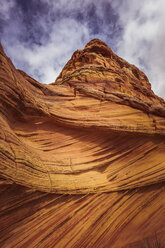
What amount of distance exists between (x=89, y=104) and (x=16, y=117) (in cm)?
341

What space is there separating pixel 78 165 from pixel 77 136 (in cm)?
126

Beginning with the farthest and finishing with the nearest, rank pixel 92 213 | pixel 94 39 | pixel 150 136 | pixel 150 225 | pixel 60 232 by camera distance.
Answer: pixel 94 39 → pixel 150 136 → pixel 150 225 → pixel 92 213 → pixel 60 232

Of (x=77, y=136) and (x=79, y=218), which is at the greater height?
(x=77, y=136)

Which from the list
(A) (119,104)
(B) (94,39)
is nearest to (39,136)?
(A) (119,104)

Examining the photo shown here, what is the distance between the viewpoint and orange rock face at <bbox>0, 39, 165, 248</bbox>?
128 inches

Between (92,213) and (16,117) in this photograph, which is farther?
(16,117)

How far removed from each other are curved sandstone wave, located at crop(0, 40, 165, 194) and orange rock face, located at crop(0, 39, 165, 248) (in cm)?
3

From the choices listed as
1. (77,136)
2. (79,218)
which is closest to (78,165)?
(77,136)

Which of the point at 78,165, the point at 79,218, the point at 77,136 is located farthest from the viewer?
the point at 77,136

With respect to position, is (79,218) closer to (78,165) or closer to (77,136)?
(78,165)

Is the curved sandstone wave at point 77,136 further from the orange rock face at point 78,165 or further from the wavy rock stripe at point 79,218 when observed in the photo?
the wavy rock stripe at point 79,218

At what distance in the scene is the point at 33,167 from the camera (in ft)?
11.5

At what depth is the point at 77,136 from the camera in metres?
5.38

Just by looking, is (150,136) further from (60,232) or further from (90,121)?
(60,232)
